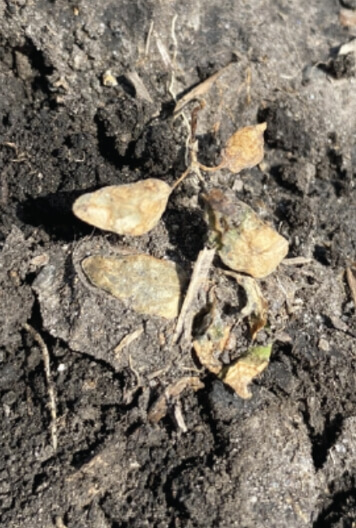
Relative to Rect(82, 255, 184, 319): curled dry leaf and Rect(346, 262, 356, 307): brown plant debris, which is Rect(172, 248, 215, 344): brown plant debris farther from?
Rect(346, 262, 356, 307): brown plant debris

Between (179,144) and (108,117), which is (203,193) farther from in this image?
(108,117)

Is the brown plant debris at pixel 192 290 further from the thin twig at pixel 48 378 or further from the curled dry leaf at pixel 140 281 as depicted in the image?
the thin twig at pixel 48 378

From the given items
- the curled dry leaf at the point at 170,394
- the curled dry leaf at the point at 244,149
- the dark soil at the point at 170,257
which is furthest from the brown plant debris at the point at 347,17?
the curled dry leaf at the point at 170,394

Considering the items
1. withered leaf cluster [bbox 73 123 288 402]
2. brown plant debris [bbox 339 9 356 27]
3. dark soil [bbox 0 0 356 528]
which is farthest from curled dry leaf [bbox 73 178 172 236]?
brown plant debris [bbox 339 9 356 27]

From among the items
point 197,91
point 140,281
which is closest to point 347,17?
point 197,91

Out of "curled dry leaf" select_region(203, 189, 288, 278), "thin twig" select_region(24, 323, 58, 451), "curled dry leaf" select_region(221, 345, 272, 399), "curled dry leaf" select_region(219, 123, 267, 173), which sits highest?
"curled dry leaf" select_region(219, 123, 267, 173)

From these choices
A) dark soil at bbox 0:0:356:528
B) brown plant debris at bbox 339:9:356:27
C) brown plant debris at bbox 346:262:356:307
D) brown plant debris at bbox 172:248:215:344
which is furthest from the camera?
brown plant debris at bbox 339:9:356:27
